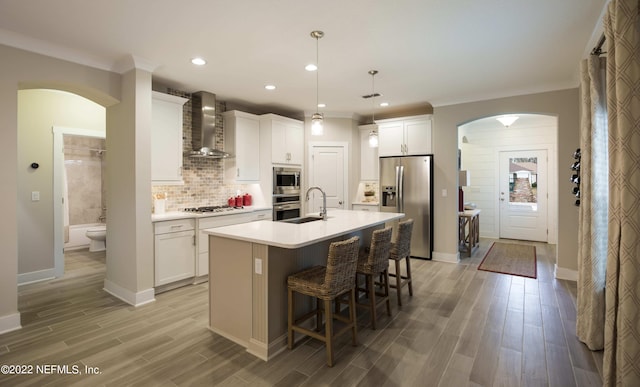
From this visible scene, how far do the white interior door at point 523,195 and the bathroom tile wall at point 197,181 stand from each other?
6.04 metres

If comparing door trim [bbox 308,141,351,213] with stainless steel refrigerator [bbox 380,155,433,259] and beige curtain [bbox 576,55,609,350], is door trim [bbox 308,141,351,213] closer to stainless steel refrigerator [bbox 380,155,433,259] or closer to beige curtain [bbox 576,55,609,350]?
stainless steel refrigerator [bbox 380,155,433,259]

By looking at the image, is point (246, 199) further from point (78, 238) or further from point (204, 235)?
point (78, 238)

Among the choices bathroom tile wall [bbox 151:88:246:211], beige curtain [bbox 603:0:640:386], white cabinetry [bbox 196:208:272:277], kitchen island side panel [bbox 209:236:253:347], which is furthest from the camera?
bathroom tile wall [bbox 151:88:246:211]

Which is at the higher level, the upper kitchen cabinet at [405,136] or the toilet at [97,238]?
the upper kitchen cabinet at [405,136]

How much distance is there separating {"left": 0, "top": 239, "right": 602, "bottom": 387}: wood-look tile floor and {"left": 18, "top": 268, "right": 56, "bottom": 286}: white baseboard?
431 mm

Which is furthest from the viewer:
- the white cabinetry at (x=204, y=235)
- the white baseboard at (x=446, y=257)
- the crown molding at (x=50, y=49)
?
the white baseboard at (x=446, y=257)

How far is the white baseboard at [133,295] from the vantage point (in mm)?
3479

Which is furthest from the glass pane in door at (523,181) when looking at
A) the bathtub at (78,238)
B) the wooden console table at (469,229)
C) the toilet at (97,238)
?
the bathtub at (78,238)

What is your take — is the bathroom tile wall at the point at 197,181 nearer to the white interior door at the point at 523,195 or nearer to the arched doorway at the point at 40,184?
the arched doorway at the point at 40,184

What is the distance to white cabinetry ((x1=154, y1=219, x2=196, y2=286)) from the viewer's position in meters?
3.73

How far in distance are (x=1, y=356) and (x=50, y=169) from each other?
2787mm

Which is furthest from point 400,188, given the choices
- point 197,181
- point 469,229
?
point 197,181

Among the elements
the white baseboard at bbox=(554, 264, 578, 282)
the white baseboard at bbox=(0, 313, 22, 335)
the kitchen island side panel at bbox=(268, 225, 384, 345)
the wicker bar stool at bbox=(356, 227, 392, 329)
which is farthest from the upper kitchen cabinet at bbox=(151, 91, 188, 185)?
the white baseboard at bbox=(554, 264, 578, 282)

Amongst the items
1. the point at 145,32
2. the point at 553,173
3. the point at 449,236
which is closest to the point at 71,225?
the point at 145,32
